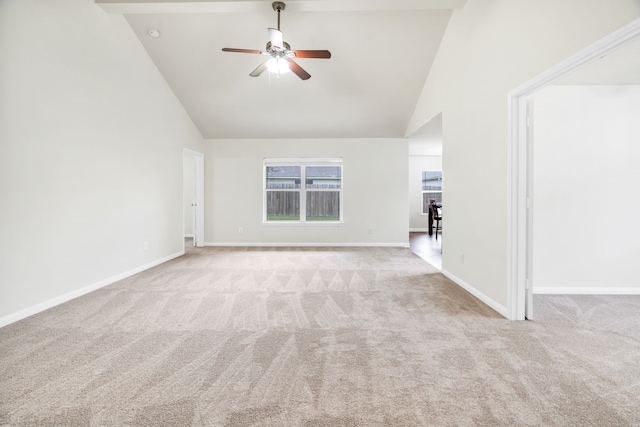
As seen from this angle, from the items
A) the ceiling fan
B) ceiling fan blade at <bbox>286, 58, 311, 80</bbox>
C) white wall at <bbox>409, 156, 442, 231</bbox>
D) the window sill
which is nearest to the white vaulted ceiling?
the ceiling fan

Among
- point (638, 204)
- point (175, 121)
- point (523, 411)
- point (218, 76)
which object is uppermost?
point (218, 76)

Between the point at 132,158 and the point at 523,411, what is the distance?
15.5 ft

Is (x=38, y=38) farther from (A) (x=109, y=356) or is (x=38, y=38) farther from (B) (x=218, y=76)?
(A) (x=109, y=356)

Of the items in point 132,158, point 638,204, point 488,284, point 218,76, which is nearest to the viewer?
point 488,284

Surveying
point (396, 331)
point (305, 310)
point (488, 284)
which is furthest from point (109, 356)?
point (488, 284)

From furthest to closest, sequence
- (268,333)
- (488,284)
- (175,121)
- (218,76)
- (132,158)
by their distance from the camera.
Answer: (175,121)
(218,76)
(132,158)
(488,284)
(268,333)

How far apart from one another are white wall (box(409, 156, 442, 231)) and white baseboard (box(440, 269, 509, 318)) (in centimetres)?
552

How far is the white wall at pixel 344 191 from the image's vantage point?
21.3 ft

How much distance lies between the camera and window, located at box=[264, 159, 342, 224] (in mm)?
6789

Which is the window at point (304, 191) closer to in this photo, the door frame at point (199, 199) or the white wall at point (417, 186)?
the door frame at point (199, 199)

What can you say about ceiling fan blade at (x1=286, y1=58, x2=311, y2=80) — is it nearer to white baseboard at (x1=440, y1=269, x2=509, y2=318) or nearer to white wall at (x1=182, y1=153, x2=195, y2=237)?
white baseboard at (x1=440, y1=269, x2=509, y2=318)

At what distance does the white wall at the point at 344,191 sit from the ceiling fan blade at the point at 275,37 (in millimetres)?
3484

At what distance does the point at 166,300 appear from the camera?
3.08m

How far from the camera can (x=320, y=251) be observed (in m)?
5.97
